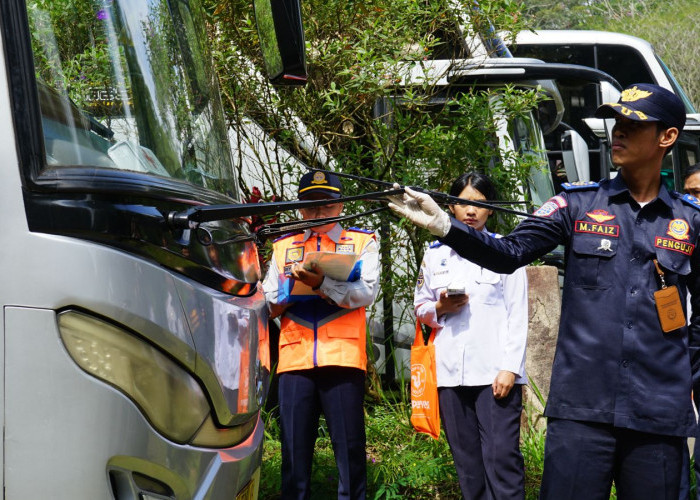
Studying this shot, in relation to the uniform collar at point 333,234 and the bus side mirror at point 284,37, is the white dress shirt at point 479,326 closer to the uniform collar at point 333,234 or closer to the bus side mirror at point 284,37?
the uniform collar at point 333,234

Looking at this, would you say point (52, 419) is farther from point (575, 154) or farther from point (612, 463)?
point (575, 154)

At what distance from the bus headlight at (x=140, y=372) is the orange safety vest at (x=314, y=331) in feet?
6.88

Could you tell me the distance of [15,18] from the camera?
2.12 meters

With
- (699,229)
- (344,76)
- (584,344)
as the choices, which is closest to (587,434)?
(584,344)

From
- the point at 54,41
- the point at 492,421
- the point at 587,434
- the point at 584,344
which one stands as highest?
the point at 54,41

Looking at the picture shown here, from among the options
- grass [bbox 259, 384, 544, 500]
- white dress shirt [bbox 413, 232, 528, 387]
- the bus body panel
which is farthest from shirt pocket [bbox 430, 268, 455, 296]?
the bus body panel

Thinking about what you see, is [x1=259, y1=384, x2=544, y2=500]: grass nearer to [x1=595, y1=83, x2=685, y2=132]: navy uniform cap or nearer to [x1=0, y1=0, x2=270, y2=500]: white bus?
[x1=0, y1=0, x2=270, y2=500]: white bus

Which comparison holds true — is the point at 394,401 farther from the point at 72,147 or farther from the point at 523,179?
the point at 72,147

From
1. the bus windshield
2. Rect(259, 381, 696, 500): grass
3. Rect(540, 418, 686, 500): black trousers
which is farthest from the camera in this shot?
Rect(259, 381, 696, 500): grass

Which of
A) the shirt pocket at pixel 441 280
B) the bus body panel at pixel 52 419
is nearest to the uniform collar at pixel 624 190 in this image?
the shirt pocket at pixel 441 280

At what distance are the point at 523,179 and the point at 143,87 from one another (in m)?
3.78

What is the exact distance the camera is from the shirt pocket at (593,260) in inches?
123

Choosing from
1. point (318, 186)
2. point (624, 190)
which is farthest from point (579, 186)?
point (318, 186)

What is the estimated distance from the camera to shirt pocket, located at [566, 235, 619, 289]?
312 cm
